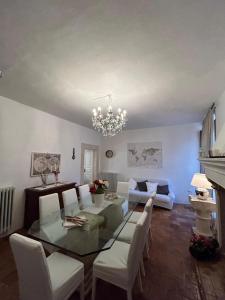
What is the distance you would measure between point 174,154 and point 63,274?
448cm

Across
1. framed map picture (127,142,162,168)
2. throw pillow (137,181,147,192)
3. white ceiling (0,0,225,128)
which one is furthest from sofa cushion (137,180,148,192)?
white ceiling (0,0,225,128)

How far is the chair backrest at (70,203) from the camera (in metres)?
2.23

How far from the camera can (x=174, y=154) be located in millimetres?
4898

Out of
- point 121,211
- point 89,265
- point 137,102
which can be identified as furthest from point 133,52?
point 89,265

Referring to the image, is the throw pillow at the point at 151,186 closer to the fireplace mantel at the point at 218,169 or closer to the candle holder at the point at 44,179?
the fireplace mantel at the point at 218,169

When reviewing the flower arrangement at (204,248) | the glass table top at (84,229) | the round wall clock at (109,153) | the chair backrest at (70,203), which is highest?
the round wall clock at (109,153)

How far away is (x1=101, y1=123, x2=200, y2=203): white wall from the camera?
15.3 feet

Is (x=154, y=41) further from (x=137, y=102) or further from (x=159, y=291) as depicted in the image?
(x=159, y=291)

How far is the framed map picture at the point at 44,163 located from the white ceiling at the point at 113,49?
51.9 inches

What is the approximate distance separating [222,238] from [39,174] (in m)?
3.65

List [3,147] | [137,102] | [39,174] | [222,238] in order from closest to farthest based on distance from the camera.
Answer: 1. [222,238]
2. [3,147]
3. [137,102]
4. [39,174]

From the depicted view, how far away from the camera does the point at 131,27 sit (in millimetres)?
1275

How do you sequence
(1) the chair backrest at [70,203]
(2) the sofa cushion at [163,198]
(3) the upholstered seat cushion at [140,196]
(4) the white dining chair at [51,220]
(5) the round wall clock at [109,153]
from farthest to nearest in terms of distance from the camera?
(5) the round wall clock at [109,153], (3) the upholstered seat cushion at [140,196], (2) the sofa cushion at [163,198], (1) the chair backrest at [70,203], (4) the white dining chair at [51,220]

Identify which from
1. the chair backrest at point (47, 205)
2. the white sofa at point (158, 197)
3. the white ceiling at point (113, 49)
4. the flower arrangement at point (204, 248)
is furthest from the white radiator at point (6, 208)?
the flower arrangement at point (204, 248)
